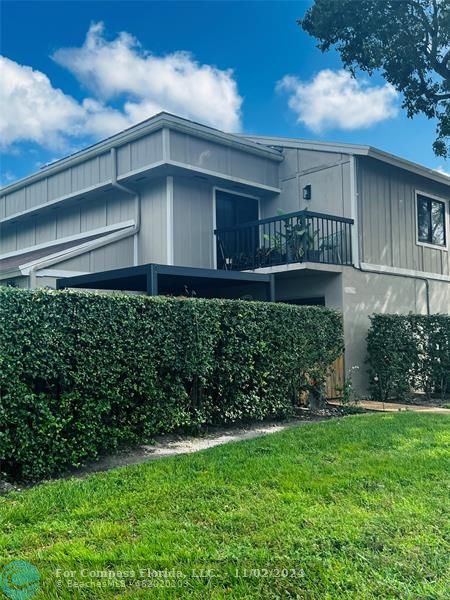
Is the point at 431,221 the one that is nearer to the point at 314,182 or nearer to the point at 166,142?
the point at 314,182

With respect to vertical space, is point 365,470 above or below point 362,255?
below

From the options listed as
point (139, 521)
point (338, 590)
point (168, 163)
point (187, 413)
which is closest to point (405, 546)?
point (338, 590)

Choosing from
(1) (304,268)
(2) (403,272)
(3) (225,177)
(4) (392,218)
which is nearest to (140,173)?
(3) (225,177)

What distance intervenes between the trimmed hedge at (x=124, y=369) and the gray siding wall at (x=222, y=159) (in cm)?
439

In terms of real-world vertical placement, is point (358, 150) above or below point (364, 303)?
above

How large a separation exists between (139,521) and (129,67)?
390 inches

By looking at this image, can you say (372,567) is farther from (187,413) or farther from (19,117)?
(19,117)

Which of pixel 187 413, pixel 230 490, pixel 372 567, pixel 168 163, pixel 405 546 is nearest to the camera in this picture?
pixel 372 567

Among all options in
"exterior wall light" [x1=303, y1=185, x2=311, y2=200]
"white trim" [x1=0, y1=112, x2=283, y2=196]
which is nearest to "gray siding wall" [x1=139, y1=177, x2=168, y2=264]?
"white trim" [x1=0, y1=112, x2=283, y2=196]

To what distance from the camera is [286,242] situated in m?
10.9

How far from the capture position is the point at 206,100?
12617 mm

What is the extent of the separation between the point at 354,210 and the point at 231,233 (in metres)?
2.96

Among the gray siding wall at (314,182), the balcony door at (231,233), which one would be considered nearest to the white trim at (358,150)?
the gray siding wall at (314,182)

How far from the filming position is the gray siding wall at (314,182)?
11.8 metres
